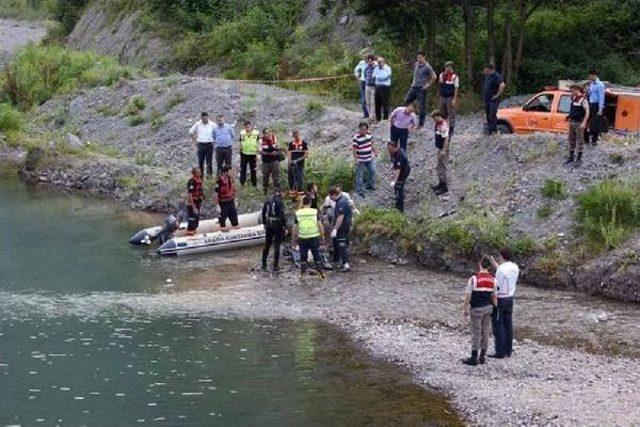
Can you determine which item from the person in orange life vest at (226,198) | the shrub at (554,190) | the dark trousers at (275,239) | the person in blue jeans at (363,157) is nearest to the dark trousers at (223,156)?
the person in orange life vest at (226,198)

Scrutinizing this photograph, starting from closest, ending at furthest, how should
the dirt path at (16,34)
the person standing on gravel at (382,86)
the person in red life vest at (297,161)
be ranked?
the person in red life vest at (297,161), the person standing on gravel at (382,86), the dirt path at (16,34)

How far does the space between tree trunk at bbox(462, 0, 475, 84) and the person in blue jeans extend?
983 cm

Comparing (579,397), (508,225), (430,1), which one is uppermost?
(430,1)

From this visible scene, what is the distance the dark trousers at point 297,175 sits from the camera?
27.8 metres

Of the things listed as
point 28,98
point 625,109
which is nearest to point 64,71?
point 28,98

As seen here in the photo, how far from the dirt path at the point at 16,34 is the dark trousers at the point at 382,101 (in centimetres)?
3597

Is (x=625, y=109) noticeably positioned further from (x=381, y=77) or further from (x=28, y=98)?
(x=28, y=98)

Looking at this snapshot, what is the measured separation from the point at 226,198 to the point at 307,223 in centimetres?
397

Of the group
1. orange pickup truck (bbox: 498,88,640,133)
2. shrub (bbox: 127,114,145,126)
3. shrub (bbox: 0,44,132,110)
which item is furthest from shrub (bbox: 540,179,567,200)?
shrub (bbox: 0,44,132,110)

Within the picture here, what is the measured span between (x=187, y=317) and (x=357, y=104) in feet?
→ 60.3

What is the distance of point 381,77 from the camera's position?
98.2 feet

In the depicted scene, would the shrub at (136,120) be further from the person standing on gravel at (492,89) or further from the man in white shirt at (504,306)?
the man in white shirt at (504,306)

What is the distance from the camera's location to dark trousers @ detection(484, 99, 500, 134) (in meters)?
26.8

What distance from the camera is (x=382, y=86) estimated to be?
30.2 meters
